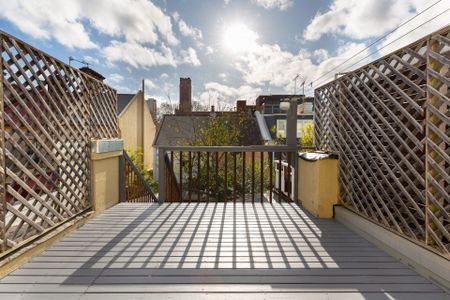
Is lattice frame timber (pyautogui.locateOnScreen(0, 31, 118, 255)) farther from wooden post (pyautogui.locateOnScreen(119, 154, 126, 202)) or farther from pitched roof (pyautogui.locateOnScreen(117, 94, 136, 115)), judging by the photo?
pitched roof (pyautogui.locateOnScreen(117, 94, 136, 115))

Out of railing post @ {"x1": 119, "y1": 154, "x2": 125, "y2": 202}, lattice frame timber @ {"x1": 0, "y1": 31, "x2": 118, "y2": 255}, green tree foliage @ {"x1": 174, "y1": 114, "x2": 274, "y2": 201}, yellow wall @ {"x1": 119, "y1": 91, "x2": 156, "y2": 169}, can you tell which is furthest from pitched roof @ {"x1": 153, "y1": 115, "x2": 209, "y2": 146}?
lattice frame timber @ {"x1": 0, "y1": 31, "x2": 118, "y2": 255}

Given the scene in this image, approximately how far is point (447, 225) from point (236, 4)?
21.6 ft

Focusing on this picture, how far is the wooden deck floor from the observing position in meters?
1.69

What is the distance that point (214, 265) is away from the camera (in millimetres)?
2020

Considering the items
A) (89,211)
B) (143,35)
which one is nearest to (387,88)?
(89,211)

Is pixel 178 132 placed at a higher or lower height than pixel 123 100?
lower

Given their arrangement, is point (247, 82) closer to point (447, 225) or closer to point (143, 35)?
point (143, 35)

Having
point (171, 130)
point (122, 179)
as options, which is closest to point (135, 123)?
point (171, 130)

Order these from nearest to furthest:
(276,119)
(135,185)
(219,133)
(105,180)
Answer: (105,180) → (135,185) → (219,133) → (276,119)

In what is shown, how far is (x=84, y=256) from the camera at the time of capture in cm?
217

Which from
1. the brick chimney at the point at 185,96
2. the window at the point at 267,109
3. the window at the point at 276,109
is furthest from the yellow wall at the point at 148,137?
the window at the point at 276,109

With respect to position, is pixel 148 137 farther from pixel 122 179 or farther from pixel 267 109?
pixel 122 179

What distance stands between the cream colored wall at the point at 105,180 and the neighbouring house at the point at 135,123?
337 inches

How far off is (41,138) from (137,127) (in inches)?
485
